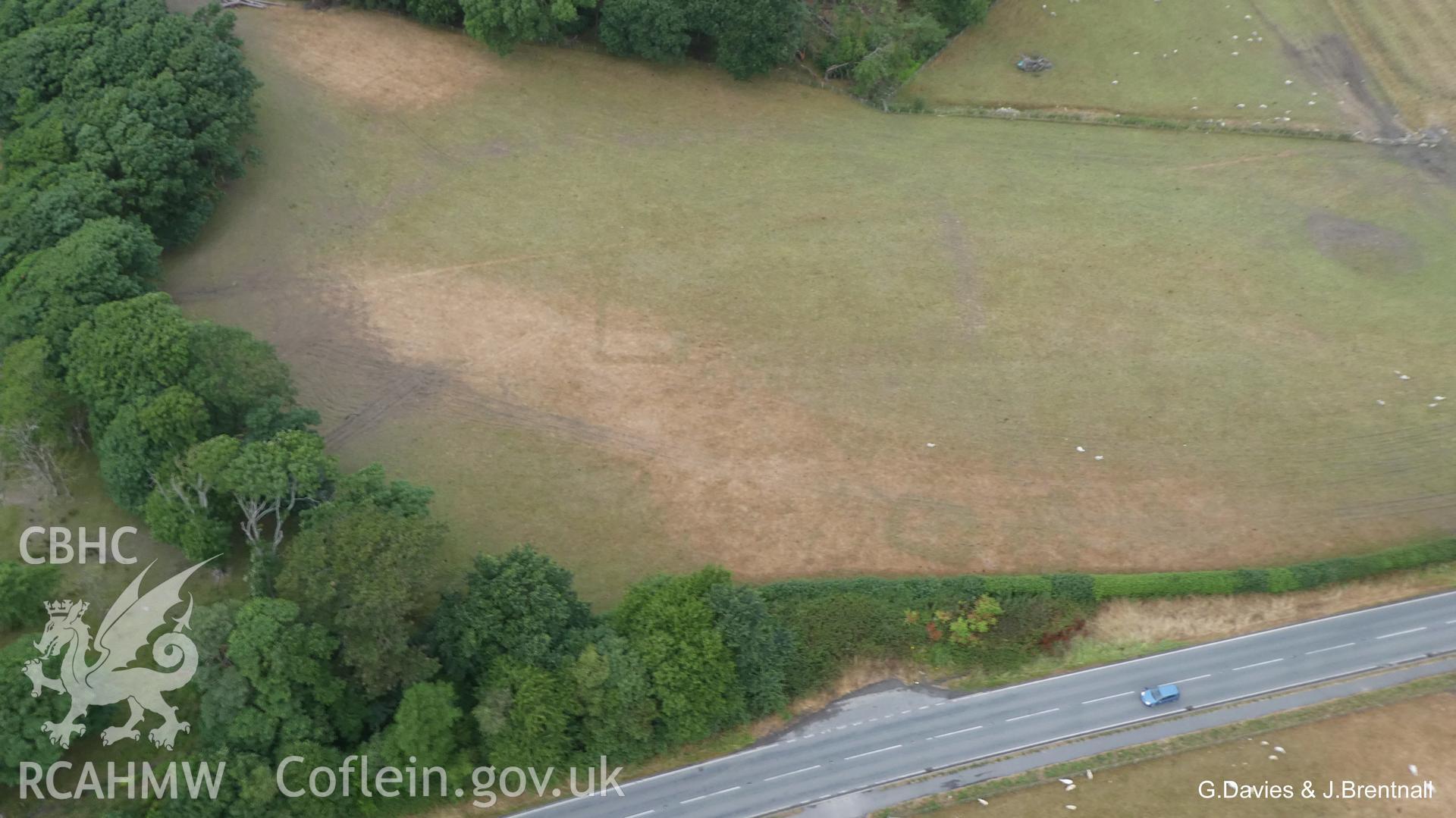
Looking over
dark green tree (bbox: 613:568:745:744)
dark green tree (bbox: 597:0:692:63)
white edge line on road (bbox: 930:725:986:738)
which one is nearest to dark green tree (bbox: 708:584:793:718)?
dark green tree (bbox: 613:568:745:744)

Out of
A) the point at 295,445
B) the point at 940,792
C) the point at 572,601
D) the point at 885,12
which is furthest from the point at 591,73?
the point at 940,792

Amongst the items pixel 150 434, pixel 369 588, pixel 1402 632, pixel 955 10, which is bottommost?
pixel 1402 632

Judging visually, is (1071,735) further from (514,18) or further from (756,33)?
(514,18)

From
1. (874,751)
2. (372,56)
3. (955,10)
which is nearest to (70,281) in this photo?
(372,56)

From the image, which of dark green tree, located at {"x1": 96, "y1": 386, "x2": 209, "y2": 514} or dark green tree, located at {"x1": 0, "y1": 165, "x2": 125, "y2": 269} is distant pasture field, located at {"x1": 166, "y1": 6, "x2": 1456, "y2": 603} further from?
dark green tree, located at {"x1": 96, "y1": 386, "x2": 209, "y2": 514}

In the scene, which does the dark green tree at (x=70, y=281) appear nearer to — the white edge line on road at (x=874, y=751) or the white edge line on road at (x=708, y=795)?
the white edge line on road at (x=708, y=795)

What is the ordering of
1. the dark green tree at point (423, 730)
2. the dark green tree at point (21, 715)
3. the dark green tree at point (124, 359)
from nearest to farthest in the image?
the dark green tree at point (21, 715)
the dark green tree at point (423, 730)
the dark green tree at point (124, 359)

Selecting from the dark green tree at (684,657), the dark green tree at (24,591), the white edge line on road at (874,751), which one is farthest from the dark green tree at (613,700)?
the dark green tree at (24,591)
